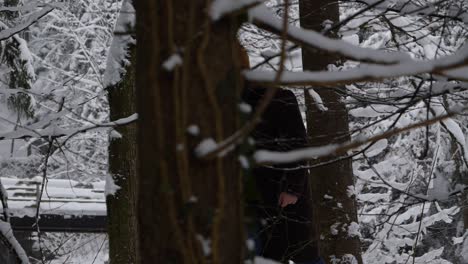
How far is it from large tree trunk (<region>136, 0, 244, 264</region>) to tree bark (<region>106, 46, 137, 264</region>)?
3.59 m

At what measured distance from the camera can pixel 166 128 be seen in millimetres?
1594

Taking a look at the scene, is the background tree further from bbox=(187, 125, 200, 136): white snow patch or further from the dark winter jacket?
bbox=(187, 125, 200, 136): white snow patch

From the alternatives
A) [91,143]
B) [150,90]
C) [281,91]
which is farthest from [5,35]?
[91,143]

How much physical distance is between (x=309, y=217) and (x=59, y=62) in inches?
469

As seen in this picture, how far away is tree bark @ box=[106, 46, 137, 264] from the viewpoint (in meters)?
5.20

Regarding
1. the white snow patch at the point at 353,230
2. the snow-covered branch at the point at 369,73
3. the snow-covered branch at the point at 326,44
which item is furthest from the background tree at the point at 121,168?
the snow-covered branch at the point at 369,73

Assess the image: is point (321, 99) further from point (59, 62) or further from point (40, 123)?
point (59, 62)

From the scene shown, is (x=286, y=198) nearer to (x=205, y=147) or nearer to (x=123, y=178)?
(x=205, y=147)

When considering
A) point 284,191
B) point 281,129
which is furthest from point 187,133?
point 284,191

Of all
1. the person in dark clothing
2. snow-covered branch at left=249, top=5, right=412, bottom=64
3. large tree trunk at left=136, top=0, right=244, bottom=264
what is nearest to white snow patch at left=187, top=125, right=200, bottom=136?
large tree trunk at left=136, top=0, right=244, bottom=264

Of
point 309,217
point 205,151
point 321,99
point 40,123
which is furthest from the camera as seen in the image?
point 321,99

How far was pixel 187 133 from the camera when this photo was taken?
5.14 feet

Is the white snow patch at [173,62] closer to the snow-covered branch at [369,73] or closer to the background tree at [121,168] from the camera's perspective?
the snow-covered branch at [369,73]

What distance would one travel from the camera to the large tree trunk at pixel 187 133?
1.57 meters
